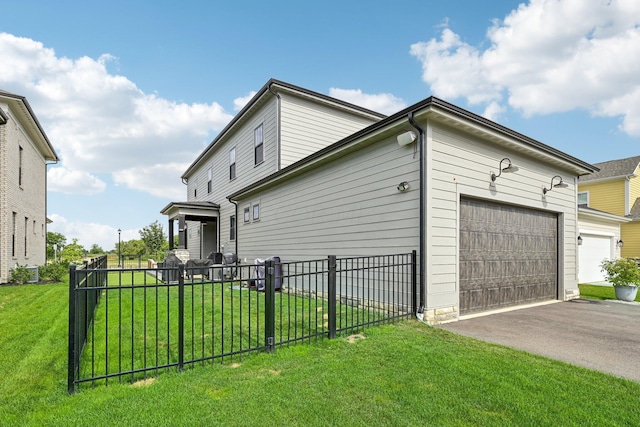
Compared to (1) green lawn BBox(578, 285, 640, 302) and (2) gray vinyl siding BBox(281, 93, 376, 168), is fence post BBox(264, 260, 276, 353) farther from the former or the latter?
(1) green lawn BBox(578, 285, 640, 302)

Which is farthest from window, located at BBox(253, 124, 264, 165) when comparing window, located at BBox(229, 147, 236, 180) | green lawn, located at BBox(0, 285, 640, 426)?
green lawn, located at BBox(0, 285, 640, 426)

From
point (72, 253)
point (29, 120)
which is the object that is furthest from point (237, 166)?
point (72, 253)

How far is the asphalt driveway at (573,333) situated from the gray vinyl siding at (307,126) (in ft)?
27.1

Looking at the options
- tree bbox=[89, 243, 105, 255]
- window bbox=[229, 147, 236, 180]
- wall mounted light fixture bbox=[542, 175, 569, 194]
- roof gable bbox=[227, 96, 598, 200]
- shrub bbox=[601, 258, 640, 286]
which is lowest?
tree bbox=[89, 243, 105, 255]

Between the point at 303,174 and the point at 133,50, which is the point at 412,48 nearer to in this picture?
the point at 303,174

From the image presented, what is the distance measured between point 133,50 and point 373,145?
7497 mm

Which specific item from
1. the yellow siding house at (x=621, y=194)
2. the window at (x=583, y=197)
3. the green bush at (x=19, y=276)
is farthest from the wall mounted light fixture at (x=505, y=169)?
the window at (x=583, y=197)

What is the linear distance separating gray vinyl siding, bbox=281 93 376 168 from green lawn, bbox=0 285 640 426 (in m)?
8.84

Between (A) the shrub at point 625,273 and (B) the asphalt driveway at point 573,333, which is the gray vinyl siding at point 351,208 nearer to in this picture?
(B) the asphalt driveway at point 573,333

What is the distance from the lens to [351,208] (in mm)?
7379

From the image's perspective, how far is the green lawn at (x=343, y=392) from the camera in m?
2.61

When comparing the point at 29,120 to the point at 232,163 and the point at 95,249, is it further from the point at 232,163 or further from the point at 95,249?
the point at 95,249

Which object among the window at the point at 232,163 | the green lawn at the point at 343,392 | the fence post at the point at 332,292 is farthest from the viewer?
the window at the point at 232,163

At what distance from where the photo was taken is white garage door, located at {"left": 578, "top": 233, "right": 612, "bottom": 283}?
13.0 meters
